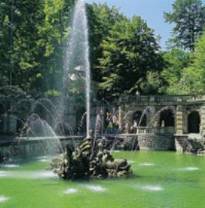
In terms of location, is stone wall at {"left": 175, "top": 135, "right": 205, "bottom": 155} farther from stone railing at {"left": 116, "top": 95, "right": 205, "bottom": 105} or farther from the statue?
the statue

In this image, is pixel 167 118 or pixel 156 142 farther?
pixel 167 118

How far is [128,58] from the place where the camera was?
52.7m

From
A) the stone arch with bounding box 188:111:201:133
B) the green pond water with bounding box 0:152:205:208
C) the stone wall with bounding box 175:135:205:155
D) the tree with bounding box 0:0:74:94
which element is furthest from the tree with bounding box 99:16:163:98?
the green pond water with bounding box 0:152:205:208

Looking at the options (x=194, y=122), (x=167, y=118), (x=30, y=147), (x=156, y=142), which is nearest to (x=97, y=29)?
(x=167, y=118)

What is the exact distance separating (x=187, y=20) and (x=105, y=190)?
48407mm

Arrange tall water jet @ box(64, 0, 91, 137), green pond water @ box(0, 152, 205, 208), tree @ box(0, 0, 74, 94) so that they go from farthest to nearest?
tall water jet @ box(64, 0, 91, 137) → tree @ box(0, 0, 74, 94) → green pond water @ box(0, 152, 205, 208)

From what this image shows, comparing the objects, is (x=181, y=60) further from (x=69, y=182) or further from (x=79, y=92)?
(x=69, y=182)

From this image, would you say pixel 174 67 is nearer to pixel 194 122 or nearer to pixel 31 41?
pixel 194 122

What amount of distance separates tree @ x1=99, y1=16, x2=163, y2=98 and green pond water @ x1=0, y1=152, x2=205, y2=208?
2577 centimetres

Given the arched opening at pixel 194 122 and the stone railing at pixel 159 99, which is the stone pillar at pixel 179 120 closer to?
the stone railing at pixel 159 99

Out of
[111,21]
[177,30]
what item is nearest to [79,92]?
[111,21]

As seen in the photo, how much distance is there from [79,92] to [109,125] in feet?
16.8

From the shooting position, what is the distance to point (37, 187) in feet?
69.1

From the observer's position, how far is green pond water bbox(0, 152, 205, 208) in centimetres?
1800
